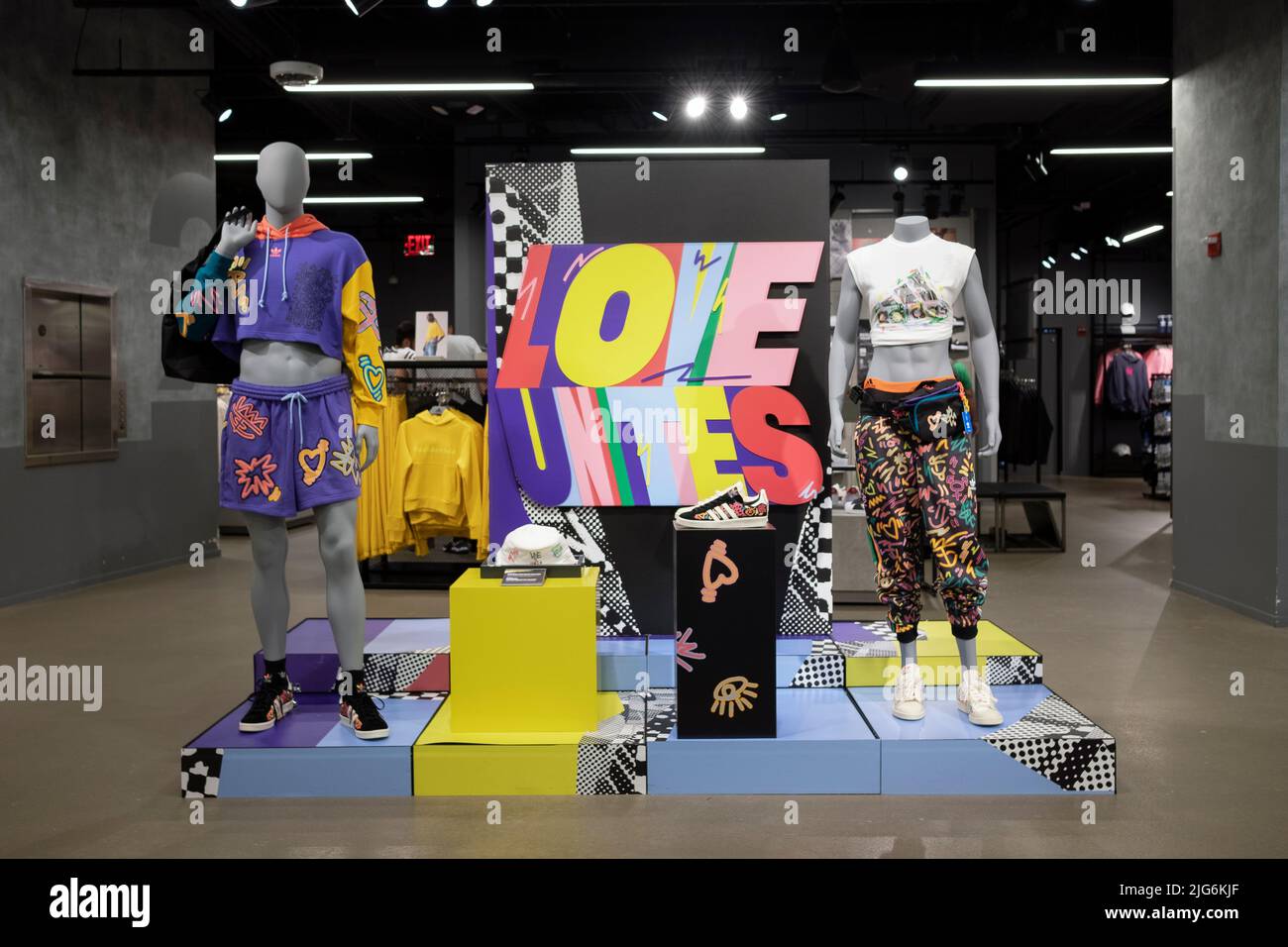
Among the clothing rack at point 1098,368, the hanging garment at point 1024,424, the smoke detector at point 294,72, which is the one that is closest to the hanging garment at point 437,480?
the smoke detector at point 294,72

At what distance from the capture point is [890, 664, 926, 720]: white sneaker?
3305mm

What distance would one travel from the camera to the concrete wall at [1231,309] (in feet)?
17.5

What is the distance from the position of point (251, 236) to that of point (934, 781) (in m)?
2.53

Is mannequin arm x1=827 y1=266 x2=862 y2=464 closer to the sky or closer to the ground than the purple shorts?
closer to the sky

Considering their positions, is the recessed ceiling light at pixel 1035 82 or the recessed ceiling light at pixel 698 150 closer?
the recessed ceiling light at pixel 1035 82

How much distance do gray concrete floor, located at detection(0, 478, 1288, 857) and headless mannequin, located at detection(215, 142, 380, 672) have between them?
537 millimetres

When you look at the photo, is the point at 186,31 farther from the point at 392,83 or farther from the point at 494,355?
the point at 494,355

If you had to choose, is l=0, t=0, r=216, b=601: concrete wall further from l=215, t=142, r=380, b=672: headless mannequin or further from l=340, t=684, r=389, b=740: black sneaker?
l=340, t=684, r=389, b=740: black sneaker

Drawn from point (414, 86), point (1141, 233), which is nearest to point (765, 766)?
point (414, 86)

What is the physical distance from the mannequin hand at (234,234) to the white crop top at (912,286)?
1.87m

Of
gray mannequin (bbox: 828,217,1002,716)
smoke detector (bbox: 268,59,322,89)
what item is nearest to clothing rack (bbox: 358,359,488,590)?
smoke detector (bbox: 268,59,322,89)

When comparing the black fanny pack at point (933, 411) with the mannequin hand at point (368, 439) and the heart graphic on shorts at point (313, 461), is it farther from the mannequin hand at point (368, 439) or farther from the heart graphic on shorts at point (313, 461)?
the heart graphic on shorts at point (313, 461)

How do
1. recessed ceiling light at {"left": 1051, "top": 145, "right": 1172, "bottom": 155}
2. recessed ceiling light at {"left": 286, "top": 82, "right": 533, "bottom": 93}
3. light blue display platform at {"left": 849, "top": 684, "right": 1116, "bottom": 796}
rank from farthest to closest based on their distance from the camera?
recessed ceiling light at {"left": 1051, "top": 145, "right": 1172, "bottom": 155}, recessed ceiling light at {"left": 286, "top": 82, "right": 533, "bottom": 93}, light blue display platform at {"left": 849, "top": 684, "right": 1116, "bottom": 796}

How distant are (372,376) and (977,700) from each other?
2.07 metres
